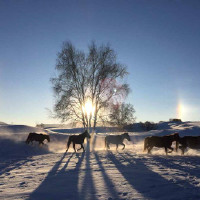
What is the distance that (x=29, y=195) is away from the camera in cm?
516

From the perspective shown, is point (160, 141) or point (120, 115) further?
point (120, 115)

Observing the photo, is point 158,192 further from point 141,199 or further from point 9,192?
point 9,192

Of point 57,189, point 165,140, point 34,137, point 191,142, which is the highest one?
point 34,137

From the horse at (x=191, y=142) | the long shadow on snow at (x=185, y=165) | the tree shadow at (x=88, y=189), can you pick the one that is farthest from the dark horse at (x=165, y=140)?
the tree shadow at (x=88, y=189)

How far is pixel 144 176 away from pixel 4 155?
42.8ft

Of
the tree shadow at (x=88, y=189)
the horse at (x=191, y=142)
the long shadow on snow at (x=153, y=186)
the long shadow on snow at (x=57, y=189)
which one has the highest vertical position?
the horse at (x=191, y=142)

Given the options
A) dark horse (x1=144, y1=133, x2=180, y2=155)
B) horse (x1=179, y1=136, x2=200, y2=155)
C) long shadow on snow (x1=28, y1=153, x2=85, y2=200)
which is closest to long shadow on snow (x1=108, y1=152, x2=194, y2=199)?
long shadow on snow (x1=28, y1=153, x2=85, y2=200)

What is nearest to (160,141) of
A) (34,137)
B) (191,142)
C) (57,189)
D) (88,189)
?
(191,142)

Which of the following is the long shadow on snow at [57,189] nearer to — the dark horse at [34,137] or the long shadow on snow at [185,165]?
the long shadow on snow at [185,165]

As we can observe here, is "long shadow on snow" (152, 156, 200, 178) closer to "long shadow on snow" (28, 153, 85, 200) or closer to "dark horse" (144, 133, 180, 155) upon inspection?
"dark horse" (144, 133, 180, 155)

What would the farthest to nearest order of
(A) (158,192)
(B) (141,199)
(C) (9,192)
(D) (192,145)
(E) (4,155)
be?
(E) (4,155)
(D) (192,145)
(C) (9,192)
(A) (158,192)
(B) (141,199)

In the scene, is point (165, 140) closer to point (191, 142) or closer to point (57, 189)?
point (191, 142)

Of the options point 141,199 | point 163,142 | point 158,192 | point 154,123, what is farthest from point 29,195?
point 154,123

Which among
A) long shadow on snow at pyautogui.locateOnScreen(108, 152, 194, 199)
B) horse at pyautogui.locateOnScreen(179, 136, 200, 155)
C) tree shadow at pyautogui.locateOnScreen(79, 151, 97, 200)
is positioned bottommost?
tree shadow at pyautogui.locateOnScreen(79, 151, 97, 200)
